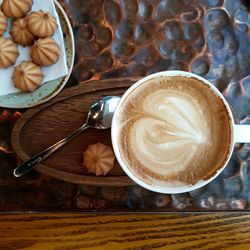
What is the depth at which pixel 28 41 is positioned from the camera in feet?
3.58

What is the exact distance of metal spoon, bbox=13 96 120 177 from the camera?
1052 millimetres

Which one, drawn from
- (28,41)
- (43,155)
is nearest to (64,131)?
(43,155)

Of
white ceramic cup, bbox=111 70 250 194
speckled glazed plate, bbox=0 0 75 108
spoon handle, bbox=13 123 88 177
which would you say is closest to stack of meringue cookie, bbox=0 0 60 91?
speckled glazed plate, bbox=0 0 75 108

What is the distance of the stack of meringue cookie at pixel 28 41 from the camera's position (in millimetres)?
1060

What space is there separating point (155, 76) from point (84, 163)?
27cm

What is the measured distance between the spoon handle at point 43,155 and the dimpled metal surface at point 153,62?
3 centimetres

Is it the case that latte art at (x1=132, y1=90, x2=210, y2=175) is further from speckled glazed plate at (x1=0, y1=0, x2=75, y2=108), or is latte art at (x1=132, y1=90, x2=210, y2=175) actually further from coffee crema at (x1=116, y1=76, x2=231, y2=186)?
speckled glazed plate at (x1=0, y1=0, x2=75, y2=108)

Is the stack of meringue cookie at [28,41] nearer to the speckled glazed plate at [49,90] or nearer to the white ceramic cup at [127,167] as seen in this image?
the speckled glazed plate at [49,90]

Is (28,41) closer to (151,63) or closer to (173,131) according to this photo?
(151,63)

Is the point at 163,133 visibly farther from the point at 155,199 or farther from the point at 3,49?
the point at 3,49

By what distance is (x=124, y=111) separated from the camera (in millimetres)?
921

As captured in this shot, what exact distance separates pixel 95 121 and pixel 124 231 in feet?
0.95

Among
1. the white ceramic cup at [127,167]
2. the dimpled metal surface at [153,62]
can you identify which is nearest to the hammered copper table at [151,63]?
the dimpled metal surface at [153,62]

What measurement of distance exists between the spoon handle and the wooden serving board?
0.01 m
